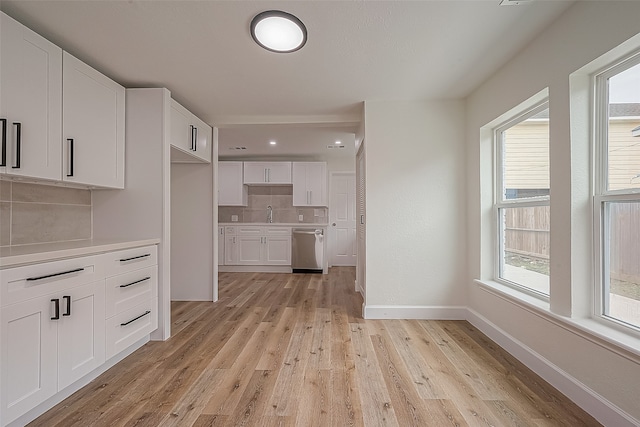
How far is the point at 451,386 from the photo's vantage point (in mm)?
1846

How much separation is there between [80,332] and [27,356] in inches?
12.3

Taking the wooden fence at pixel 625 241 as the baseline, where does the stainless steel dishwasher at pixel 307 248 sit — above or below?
below

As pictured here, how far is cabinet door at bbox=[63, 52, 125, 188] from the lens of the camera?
6.54 feet

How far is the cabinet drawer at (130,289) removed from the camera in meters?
2.02

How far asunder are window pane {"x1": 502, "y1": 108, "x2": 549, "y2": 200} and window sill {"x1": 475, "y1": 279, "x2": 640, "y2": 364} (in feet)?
2.57

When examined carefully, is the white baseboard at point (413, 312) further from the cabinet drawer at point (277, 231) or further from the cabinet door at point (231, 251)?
the cabinet door at point (231, 251)

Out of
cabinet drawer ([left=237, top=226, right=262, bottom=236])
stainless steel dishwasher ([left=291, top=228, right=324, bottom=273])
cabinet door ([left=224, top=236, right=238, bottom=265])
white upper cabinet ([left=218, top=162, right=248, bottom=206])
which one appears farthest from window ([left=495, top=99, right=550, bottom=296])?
white upper cabinet ([left=218, top=162, right=248, bottom=206])

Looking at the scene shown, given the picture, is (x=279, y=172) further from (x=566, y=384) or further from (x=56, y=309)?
(x=566, y=384)

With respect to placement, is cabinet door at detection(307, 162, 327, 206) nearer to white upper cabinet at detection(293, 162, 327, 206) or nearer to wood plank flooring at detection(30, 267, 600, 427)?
white upper cabinet at detection(293, 162, 327, 206)

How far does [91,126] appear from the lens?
86.4 inches

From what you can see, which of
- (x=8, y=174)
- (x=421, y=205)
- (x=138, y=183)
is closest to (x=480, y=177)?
(x=421, y=205)

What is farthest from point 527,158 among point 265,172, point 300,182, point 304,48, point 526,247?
point 265,172

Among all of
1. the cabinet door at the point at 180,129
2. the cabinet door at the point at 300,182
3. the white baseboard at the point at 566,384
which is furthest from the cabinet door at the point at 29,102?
the cabinet door at the point at 300,182

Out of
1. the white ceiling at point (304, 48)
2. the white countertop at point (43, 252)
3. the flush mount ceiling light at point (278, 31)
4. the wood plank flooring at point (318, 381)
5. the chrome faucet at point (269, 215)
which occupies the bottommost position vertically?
the wood plank flooring at point (318, 381)
